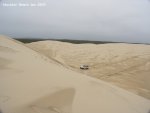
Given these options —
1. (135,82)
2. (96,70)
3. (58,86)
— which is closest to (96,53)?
(96,70)

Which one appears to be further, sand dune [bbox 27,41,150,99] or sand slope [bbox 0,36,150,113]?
sand dune [bbox 27,41,150,99]

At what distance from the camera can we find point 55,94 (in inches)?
26.1

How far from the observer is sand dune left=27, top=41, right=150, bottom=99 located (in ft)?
4.65

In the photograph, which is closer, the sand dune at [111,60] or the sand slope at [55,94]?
the sand slope at [55,94]

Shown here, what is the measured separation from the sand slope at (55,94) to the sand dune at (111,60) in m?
0.46

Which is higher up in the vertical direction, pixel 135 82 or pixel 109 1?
pixel 109 1

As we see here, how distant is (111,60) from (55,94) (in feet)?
4.04

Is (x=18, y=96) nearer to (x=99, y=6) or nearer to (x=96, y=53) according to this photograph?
(x=96, y=53)

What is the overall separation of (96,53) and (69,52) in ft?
0.82

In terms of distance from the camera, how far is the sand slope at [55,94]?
60 centimetres

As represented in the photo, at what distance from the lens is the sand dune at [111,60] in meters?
1.42

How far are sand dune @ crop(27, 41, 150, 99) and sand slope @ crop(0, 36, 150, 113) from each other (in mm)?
456

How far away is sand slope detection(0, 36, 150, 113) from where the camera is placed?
597 millimetres

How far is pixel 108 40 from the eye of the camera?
2.84 metres
